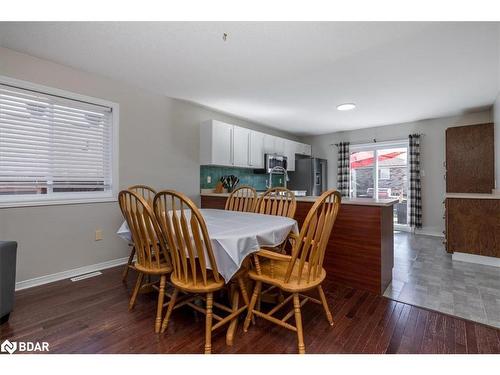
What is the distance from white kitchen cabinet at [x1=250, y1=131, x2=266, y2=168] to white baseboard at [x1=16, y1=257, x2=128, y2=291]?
2.51 m

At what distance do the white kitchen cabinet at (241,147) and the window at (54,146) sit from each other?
5.73 ft

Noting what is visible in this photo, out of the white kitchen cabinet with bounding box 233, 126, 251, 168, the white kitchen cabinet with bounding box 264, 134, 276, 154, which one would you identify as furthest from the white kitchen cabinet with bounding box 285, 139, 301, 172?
the white kitchen cabinet with bounding box 233, 126, 251, 168

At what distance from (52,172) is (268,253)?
2.40 meters

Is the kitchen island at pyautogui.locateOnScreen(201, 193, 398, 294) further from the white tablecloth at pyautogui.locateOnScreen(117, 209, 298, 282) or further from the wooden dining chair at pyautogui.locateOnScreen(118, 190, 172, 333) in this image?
the wooden dining chair at pyautogui.locateOnScreen(118, 190, 172, 333)

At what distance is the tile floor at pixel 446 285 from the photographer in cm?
189

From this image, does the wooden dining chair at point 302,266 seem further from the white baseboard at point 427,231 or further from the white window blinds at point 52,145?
the white baseboard at point 427,231

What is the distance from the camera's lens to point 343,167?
555cm

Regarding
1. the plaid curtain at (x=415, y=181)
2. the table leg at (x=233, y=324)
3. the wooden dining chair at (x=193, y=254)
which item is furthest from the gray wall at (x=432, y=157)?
the wooden dining chair at (x=193, y=254)

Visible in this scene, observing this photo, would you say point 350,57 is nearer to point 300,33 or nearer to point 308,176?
point 300,33

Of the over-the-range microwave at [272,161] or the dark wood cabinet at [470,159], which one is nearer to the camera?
the dark wood cabinet at [470,159]

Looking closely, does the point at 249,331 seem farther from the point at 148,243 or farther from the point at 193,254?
the point at 148,243

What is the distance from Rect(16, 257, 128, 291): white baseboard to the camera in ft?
7.45
